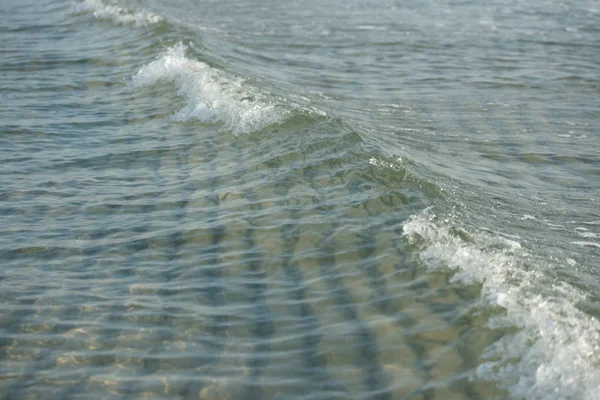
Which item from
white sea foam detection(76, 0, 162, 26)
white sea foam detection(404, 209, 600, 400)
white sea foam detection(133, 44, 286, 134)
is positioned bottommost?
white sea foam detection(404, 209, 600, 400)

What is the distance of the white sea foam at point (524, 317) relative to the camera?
5.33 metres

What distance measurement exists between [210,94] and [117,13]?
335 inches

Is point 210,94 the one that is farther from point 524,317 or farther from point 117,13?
point 117,13

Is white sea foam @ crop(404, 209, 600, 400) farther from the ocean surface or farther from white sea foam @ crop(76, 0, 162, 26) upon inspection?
white sea foam @ crop(76, 0, 162, 26)

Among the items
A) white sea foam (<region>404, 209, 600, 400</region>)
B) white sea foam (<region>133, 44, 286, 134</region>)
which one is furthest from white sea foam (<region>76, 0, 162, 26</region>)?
white sea foam (<region>404, 209, 600, 400</region>)

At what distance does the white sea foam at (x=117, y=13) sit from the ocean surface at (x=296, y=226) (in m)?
2.73

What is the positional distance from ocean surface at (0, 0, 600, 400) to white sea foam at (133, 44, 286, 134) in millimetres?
53

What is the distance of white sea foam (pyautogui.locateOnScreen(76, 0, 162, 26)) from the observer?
1883 cm

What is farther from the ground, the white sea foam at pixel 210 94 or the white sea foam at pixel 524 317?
the white sea foam at pixel 210 94

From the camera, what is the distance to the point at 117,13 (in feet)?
65.6

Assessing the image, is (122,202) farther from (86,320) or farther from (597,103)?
(597,103)

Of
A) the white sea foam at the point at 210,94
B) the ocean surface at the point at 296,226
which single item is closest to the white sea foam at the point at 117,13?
the ocean surface at the point at 296,226

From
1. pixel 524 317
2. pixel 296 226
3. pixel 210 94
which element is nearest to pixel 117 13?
pixel 210 94

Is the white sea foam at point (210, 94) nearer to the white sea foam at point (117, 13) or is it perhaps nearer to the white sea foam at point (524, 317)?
the white sea foam at point (117, 13)
